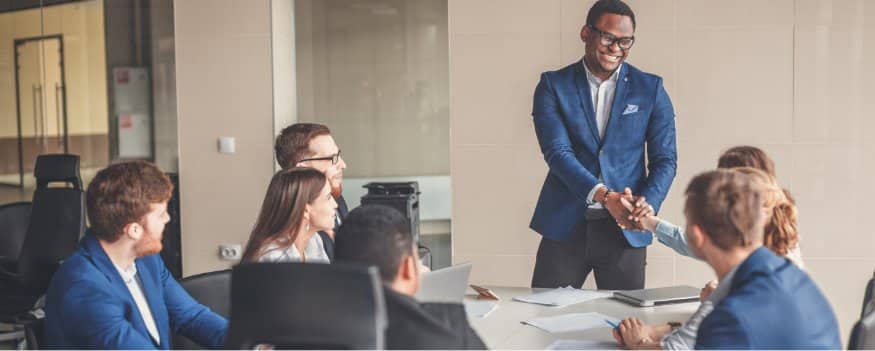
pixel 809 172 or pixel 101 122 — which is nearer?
pixel 809 172

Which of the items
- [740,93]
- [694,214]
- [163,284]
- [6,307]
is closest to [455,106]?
[740,93]

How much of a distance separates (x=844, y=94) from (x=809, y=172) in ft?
1.65

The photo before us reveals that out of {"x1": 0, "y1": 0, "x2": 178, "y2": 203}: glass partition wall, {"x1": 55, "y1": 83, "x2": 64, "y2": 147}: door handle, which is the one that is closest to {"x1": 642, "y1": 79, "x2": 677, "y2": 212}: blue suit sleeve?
{"x1": 0, "y1": 0, "x2": 178, "y2": 203}: glass partition wall

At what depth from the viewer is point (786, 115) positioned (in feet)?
19.0

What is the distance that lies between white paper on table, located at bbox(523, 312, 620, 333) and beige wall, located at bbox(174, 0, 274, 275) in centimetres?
385

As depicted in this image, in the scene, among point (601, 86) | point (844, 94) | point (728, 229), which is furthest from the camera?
point (844, 94)

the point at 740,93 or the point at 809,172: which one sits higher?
the point at 740,93

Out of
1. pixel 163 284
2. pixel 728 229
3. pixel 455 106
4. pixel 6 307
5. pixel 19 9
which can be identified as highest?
pixel 19 9

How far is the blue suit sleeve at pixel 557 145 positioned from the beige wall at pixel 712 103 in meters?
1.56

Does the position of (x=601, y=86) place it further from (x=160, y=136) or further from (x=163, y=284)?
(x=160, y=136)

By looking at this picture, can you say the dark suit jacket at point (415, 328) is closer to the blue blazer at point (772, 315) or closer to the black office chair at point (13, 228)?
the blue blazer at point (772, 315)

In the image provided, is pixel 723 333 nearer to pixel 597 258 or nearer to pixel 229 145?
pixel 597 258

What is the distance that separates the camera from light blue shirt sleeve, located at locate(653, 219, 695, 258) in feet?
12.1

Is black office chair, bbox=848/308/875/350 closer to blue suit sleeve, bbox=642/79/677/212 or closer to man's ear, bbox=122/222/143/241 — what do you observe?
blue suit sleeve, bbox=642/79/677/212
